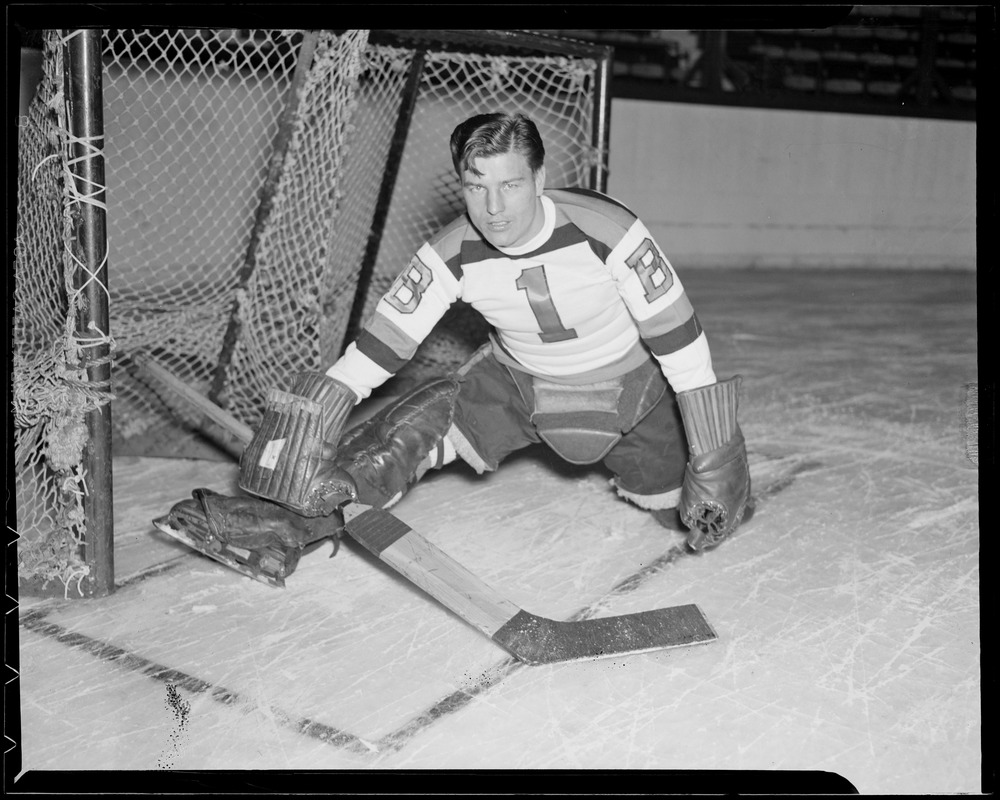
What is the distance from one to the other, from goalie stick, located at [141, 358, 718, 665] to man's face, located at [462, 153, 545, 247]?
2.48ft

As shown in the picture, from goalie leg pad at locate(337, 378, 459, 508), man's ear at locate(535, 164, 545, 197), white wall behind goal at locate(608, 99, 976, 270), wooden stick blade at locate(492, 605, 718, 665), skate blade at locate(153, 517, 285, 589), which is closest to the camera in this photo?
wooden stick blade at locate(492, 605, 718, 665)

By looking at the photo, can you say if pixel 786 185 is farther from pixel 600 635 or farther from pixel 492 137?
pixel 600 635

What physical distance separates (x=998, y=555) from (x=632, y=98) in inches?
266

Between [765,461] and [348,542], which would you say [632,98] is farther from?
[348,542]

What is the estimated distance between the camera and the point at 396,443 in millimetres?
2488

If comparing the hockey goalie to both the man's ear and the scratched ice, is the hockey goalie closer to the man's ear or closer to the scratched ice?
the man's ear

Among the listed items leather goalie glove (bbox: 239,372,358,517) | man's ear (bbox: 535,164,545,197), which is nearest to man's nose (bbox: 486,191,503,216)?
man's ear (bbox: 535,164,545,197)

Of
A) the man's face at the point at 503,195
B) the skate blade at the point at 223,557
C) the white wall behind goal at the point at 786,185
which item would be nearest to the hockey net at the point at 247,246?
the skate blade at the point at 223,557

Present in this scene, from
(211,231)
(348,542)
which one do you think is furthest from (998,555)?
(211,231)

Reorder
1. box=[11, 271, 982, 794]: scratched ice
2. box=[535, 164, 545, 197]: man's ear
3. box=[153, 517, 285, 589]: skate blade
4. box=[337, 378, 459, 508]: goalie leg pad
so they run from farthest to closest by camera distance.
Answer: box=[337, 378, 459, 508]: goalie leg pad, box=[153, 517, 285, 589]: skate blade, box=[535, 164, 545, 197]: man's ear, box=[11, 271, 982, 794]: scratched ice

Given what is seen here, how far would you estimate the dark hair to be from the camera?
82.7 inches

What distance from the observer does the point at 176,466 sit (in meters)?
3.23

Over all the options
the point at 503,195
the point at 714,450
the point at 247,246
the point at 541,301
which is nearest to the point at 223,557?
the point at 541,301

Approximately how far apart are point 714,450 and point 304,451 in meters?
0.95
